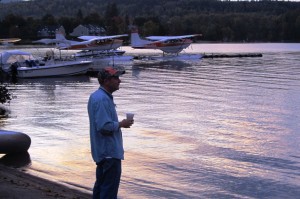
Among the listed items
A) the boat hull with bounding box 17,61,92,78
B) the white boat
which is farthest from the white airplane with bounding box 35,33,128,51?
the boat hull with bounding box 17,61,92,78

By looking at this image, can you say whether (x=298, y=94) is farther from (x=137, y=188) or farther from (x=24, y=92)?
(x=137, y=188)

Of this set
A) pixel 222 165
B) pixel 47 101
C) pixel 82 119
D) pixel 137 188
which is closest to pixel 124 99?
pixel 47 101

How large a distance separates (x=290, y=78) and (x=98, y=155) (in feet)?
104

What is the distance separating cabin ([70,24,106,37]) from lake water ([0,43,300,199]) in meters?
120

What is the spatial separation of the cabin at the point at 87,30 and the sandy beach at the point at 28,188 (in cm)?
13376

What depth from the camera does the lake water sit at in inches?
417

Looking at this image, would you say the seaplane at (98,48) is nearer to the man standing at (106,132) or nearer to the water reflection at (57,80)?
the water reflection at (57,80)

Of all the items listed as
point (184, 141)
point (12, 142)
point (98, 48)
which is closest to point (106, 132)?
point (12, 142)

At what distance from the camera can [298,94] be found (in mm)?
26719

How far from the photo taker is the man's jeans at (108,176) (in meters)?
6.38

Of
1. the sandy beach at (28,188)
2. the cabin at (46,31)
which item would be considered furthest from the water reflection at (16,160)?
the cabin at (46,31)

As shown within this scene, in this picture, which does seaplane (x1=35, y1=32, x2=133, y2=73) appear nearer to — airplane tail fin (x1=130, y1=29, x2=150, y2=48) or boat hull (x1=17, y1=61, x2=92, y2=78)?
airplane tail fin (x1=130, y1=29, x2=150, y2=48)

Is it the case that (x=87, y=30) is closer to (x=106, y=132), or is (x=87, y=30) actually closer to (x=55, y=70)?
(x=55, y=70)

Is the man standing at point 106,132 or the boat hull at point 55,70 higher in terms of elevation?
the man standing at point 106,132
